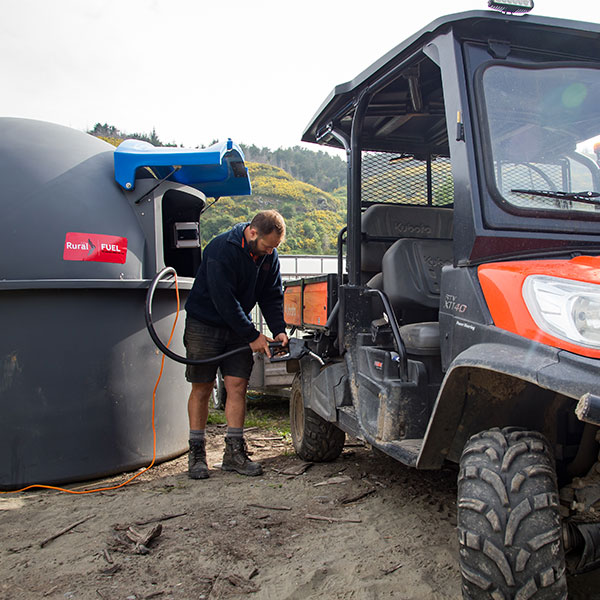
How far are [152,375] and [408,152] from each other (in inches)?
101

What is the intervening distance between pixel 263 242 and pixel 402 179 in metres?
1.09

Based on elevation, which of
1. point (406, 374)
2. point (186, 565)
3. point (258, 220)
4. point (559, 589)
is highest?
point (258, 220)

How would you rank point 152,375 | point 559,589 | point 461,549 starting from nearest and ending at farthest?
point 559,589, point 461,549, point 152,375

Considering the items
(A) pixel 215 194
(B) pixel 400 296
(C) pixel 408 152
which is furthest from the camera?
(A) pixel 215 194

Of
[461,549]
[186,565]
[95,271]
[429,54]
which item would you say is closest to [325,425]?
[186,565]

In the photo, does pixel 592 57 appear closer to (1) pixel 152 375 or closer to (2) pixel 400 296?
(2) pixel 400 296

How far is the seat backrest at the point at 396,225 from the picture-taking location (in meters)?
3.71

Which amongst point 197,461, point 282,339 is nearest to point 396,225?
point 282,339

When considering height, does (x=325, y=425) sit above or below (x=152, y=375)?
below

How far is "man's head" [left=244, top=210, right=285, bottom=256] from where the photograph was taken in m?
4.12

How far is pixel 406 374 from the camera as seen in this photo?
284 centimetres

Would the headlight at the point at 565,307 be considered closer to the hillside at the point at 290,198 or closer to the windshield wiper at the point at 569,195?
the windshield wiper at the point at 569,195

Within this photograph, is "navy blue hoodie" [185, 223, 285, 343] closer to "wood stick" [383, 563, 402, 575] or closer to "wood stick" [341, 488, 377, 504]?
"wood stick" [341, 488, 377, 504]

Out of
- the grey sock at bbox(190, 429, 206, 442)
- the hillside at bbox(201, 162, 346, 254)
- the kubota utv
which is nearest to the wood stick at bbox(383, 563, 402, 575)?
the kubota utv
